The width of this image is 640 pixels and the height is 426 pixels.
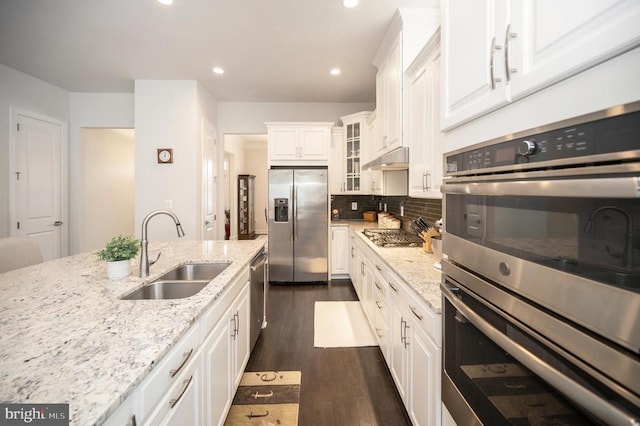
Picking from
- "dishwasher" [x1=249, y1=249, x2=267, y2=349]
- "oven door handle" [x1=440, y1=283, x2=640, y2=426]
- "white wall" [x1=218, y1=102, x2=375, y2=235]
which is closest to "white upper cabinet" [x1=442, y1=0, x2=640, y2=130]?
"oven door handle" [x1=440, y1=283, x2=640, y2=426]

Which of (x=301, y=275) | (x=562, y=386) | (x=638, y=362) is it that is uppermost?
(x=638, y=362)

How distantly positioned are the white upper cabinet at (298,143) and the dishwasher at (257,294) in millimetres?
2159

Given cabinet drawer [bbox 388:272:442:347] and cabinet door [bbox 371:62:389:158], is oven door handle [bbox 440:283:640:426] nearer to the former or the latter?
cabinet drawer [bbox 388:272:442:347]

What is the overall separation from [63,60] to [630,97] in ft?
15.8

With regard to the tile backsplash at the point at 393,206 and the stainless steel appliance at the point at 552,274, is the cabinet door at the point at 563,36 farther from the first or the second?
the tile backsplash at the point at 393,206

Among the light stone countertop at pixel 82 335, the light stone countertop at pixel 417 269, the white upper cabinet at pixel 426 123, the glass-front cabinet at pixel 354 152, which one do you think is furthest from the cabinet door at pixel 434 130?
the glass-front cabinet at pixel 354 152

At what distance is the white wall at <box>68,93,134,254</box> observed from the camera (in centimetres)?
435

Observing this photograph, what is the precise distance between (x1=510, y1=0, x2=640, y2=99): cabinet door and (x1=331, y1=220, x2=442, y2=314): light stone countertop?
35.1 inches

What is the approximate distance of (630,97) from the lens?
457 mm

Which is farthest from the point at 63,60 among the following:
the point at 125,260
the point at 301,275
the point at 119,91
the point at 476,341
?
the point at 476,341

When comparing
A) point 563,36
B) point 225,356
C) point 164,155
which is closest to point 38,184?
point 164,155

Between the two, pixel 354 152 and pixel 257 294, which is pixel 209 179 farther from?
pixel 257 294

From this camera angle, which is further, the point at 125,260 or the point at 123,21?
the point at 123,21

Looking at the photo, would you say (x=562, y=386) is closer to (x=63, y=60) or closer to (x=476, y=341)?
(x=476, y=341)
